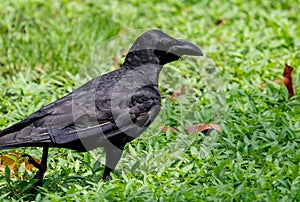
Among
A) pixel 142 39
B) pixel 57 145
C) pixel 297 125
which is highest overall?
pixel 142 39

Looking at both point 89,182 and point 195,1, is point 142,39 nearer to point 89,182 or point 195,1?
point 89,182

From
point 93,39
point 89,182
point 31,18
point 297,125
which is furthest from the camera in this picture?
point 31,18

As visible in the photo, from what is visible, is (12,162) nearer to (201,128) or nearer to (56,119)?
(56,119)

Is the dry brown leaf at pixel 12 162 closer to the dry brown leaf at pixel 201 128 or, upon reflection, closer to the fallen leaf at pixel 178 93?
the dry brown leaf at pixel 201 128

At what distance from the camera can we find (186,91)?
22.0ft

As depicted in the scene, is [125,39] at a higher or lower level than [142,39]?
lower

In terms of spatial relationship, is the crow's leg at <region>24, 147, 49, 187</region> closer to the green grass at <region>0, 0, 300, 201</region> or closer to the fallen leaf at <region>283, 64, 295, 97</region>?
the green grass at <region>0, 0, 300, 201</region>

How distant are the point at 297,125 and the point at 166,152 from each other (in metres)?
1.15

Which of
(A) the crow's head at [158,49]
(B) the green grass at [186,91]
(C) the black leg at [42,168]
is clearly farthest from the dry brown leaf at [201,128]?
(C) the black leg at [42,168]

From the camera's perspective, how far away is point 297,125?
562 cm

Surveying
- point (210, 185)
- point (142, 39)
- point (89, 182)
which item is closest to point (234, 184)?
point (210, 185)

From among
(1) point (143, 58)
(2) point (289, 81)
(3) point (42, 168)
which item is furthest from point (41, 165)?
(2) point (289, 81)

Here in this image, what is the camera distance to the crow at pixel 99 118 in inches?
177

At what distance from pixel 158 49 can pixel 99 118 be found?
0.79 meters
